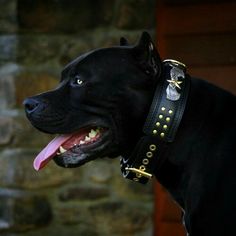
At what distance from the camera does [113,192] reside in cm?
402

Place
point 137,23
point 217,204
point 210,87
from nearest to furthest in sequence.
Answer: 1. point 217,204
2. point 210,87
3. point 137,23

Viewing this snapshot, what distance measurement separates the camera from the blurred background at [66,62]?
3.93 m

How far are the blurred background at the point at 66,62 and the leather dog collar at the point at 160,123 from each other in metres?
1.66

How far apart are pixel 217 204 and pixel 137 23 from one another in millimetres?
1919

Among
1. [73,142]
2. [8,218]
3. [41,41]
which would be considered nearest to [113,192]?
[8,218]

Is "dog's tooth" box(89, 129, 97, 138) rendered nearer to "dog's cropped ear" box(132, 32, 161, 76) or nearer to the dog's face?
the dog's face

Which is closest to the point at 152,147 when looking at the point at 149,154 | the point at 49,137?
the point at 149,154

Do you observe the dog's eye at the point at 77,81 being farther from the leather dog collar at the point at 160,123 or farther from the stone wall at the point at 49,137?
the stone wall at the point at 49,137

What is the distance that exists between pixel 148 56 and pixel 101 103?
0.76 feet

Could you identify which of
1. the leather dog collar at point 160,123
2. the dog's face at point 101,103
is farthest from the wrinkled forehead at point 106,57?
the leather dog collar at point 160,123

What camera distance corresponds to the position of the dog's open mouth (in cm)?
238

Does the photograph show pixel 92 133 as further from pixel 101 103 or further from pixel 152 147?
pixel 152 147

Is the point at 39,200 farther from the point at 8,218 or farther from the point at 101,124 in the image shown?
the point at 101,124

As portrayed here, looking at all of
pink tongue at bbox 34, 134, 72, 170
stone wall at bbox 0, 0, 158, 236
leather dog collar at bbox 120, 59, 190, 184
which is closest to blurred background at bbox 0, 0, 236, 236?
stone wall at bbox 0, 0, 158, 236
